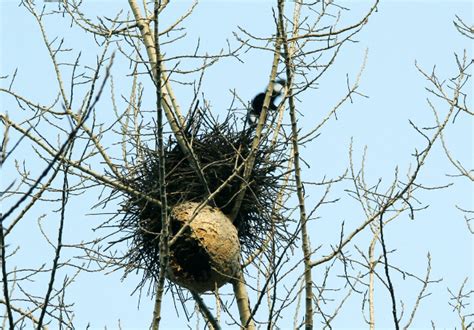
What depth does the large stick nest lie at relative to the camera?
18.5 feet

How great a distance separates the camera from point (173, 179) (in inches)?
221

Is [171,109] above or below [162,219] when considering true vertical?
above

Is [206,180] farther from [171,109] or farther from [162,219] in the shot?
[162,219]

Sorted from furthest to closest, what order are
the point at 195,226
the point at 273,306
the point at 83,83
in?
the point at 195,226
the point at 83,83
the point at 273,306

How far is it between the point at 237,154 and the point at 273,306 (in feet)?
4.40

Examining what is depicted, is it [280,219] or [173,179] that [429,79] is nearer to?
[280,219]

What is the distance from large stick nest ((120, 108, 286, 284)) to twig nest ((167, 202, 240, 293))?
0.60ft

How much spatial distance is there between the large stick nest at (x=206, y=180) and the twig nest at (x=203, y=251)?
183 millimetres

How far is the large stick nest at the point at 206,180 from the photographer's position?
563cm

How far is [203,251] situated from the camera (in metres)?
5.30

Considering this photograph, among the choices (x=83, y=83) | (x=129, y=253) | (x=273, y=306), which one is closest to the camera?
(x=273, y=306)

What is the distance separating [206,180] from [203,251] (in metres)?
0.52

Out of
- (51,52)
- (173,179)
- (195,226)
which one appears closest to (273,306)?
(195,226)

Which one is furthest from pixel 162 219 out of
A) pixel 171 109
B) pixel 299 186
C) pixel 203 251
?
pixel 171 109
